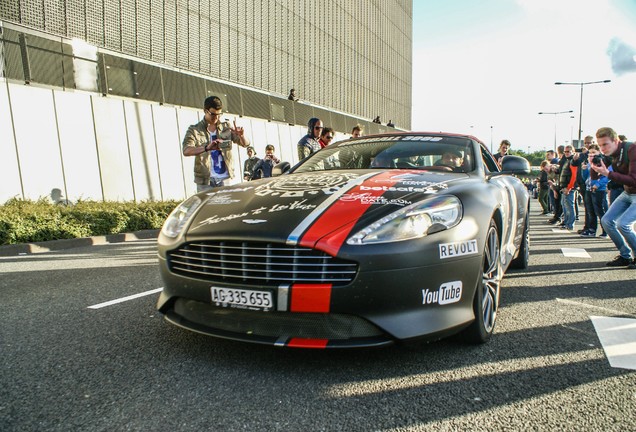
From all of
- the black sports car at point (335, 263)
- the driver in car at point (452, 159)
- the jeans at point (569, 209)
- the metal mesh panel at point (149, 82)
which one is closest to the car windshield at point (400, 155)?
the driver in car at point (452, 159)

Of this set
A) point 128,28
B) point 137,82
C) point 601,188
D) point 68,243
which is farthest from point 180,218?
point 128,28

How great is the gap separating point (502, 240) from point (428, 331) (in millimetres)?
1486

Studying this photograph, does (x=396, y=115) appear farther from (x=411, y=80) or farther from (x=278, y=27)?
(x=278, y=27)

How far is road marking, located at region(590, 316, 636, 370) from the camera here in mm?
2955

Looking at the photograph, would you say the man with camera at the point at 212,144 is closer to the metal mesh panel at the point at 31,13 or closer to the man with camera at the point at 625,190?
the man with camera at the point at 625,190

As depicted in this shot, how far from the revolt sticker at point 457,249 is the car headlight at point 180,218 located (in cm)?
151

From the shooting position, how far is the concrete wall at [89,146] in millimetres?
12047

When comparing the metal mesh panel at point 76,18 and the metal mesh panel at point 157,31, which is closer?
the metal mesh panel at point 76,18

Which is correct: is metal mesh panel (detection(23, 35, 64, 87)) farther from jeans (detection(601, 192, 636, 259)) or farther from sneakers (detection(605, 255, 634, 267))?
sneakers (detection(605, 255, 634, 267))

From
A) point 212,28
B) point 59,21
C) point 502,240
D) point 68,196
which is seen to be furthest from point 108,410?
point 212,28

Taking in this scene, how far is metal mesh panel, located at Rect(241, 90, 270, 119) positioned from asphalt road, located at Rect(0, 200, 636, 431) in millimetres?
18733

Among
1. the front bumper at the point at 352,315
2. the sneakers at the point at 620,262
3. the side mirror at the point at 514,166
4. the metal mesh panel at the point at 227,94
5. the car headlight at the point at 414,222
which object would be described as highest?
the metal mesh panel at the point at 227,94

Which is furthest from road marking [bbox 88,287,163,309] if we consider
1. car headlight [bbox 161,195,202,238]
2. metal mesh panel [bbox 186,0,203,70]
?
metal mesh panel [bbox 186,0,203,70]

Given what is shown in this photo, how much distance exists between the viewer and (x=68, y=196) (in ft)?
43.5
